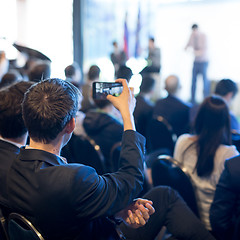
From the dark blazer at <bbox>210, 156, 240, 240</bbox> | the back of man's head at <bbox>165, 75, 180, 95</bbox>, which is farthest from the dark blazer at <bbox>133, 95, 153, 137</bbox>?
the dark blazer at <bbox>210, 156, 240, 240</bbox>

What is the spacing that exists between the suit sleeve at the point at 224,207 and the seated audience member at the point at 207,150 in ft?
0.59

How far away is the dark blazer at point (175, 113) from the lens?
3121 millimetres

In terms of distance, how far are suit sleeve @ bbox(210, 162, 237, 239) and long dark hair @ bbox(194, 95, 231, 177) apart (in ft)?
0.63

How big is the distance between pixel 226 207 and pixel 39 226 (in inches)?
34.8

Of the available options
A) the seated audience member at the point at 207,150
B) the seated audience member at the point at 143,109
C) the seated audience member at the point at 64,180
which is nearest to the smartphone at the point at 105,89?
the seated audience member at the point at 64,180

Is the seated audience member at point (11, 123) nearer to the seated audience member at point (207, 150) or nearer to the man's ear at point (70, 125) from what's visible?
the man's ear at point (70, 125)

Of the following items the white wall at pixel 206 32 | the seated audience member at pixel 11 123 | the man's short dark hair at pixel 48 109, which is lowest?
the seated audience member at pixel 11 123

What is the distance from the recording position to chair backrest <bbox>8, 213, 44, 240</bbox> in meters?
0.89

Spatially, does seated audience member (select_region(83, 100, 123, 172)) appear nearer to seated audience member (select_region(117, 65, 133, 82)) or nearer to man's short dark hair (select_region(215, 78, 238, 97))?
seated audience member (select_region(117, 65, 133, 82))

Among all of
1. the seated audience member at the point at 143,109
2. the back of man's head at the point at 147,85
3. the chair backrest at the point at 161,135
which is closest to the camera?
the chair backrest at the point at 161,135

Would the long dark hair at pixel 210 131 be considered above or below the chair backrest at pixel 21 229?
above

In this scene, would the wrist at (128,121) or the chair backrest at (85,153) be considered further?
the chair backrest at (85,153)

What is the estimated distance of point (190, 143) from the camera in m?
1.69

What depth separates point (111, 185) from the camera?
91cm
